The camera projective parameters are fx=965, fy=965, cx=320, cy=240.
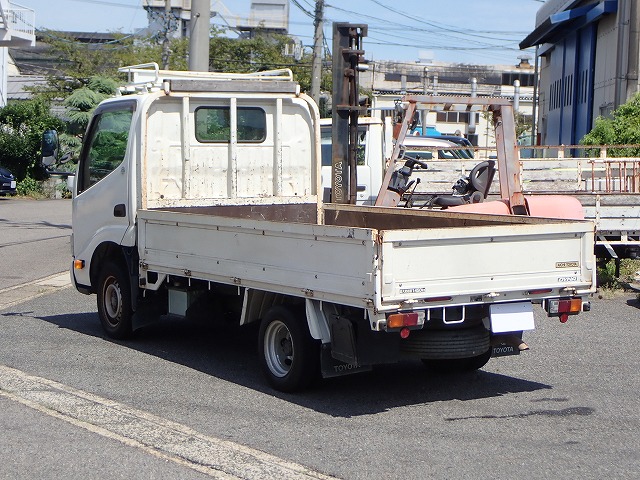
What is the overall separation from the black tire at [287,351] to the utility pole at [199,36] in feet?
34.3

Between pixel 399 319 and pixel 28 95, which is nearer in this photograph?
pixel 399 319

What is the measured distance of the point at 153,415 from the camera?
23.0 ft

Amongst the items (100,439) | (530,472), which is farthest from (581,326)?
(100,439)

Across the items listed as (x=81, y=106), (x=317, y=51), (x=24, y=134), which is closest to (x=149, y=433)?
(x=317, y=51)

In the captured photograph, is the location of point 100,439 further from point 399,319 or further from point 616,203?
point 616,203

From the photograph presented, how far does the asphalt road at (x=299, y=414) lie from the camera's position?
Answer: 5.88 metres

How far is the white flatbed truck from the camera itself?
22.8 feet

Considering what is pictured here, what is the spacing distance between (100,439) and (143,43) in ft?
193

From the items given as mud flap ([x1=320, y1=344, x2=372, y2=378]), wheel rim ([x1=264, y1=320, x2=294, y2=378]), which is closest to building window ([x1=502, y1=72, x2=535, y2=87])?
wheel rim ([x1=264, y1=320, x2=294, y2=378])

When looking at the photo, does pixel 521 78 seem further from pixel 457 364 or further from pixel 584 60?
pixel 457 364

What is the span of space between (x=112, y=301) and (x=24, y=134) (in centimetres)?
2912

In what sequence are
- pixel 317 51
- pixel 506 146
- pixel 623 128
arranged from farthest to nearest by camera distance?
pixel 317 51, pixel 623 128, pixel 506 146

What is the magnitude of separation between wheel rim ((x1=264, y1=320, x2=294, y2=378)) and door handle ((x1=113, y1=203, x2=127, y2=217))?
2.61 metres

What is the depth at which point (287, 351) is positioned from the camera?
7883mm
